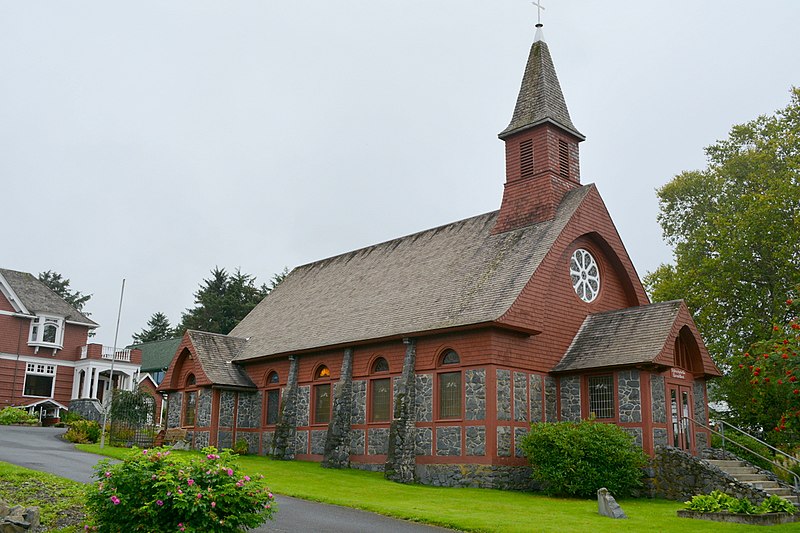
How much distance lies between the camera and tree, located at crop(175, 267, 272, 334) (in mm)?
59125

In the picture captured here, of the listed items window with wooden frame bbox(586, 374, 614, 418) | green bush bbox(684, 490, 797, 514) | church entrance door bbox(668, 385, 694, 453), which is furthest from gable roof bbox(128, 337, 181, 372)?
green bush bbox(684, 490, 797, 514)

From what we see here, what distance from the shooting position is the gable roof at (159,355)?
196 ft

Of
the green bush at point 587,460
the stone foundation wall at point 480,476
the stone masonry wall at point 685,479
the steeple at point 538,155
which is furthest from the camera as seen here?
the steeple at point 538,155

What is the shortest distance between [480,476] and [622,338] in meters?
6.11

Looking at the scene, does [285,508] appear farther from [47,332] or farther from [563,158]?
[47,332]

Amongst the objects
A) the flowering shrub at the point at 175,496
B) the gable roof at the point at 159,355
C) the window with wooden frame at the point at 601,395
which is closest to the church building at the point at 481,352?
the window with wooden frame at the point at 601,395

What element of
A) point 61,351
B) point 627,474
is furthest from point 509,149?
point 61,351

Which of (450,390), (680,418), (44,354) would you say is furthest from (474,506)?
(44,354)

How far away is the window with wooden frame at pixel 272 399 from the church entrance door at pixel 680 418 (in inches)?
598

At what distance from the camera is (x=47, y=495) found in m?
14.9

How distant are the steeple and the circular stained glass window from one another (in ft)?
5.90

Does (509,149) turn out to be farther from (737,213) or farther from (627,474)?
(627,474)

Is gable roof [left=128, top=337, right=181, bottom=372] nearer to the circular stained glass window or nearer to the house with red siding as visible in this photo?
the house with red siding

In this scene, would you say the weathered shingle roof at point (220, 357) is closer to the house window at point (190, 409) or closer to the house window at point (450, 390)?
the house window at point (190, 409)
